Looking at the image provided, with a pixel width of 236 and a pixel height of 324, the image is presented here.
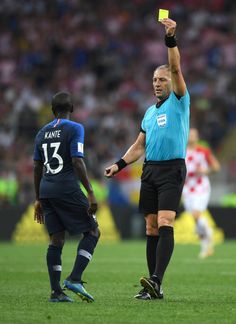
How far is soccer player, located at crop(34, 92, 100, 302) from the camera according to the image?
365 inches

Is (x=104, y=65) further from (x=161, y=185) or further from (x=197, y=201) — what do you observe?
(x=161, y=185)

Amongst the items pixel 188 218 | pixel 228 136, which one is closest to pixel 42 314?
pixel 188 218

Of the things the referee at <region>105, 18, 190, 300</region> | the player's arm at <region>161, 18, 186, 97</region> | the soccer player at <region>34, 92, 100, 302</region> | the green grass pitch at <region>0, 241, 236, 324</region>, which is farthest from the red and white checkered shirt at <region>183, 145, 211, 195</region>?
the soccer player at <region>34, 92, 100, 302</region>

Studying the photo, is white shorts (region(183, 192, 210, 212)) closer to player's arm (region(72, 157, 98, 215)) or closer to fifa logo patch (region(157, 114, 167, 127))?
fifa logo patch (region(157, 114, 167, 127))

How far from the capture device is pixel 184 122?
9844 millimetres

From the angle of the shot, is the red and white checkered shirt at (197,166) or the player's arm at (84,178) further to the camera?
the red and white checkered shirt at (197,166)

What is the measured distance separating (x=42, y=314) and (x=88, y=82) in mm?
21444

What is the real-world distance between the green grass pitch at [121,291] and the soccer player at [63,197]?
30 centimetres

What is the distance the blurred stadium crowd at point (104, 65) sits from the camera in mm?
27047

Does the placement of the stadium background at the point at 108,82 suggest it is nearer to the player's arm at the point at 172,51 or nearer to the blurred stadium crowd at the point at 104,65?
the blurred stadium crowd at the point at 104,65

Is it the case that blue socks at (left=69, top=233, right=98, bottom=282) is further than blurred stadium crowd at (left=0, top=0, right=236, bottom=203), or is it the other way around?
blurred stadium crowd at (left=0, top=0, right=236, bottom=203)

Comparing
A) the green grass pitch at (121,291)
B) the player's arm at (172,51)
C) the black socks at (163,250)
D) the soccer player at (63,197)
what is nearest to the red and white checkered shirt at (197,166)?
the green grass pitch at (121,291)

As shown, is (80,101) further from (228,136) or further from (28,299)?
(28,299)

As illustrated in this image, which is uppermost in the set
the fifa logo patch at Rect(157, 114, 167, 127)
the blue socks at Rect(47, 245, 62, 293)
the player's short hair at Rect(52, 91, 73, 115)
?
the player's short hair at Rect(52, 91, 73, 115)
